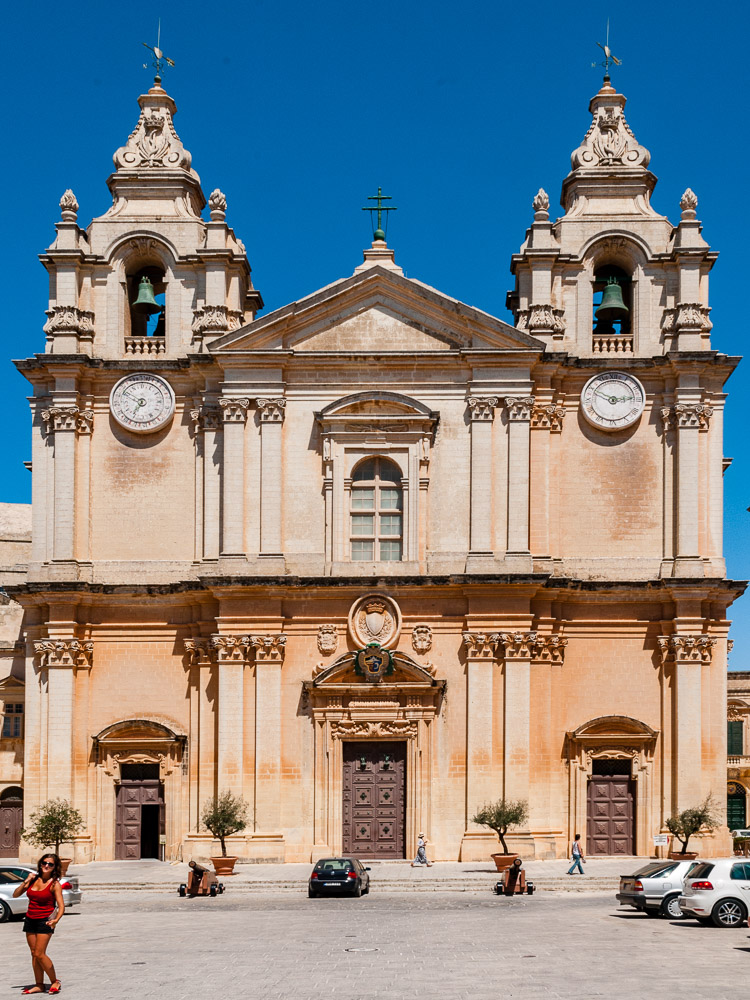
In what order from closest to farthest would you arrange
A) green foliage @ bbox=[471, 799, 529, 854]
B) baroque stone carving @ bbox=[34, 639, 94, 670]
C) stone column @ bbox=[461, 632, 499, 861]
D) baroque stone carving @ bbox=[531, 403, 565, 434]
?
1. green foliage @ bbox=[471, 799, 529, 854]
2. stone column @ bbox=[461, 632, 499, 861]
3. baroque stone carving @ bbox=[34, 639, 94, 670]
4. baroque stone carving @ bbox=[531, 403, 565, 434]

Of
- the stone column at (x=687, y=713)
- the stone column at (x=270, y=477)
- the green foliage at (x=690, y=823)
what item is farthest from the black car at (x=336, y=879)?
the stone column at (x=687, y=713)

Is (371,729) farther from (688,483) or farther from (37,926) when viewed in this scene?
(37,926)

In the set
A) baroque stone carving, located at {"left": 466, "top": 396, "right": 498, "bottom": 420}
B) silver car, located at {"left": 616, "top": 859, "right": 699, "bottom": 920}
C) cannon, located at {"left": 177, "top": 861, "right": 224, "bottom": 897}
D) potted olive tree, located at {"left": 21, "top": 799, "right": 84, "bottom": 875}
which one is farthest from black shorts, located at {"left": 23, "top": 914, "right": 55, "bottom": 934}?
baroque stone carving, located at {"left": 466, "top": 396, "right": 498, "bottom": 420}

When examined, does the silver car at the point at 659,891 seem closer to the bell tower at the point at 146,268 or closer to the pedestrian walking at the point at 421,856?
the pedestrian walking at the point at 421,856

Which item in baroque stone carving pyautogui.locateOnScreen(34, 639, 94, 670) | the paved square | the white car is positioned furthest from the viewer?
baroque stone carving pyautogui.locateOnScreen(34, 639, 94, 670)

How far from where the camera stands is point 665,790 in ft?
149

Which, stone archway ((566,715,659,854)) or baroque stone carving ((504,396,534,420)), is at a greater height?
baroque stone carving ((504,396,534,420))

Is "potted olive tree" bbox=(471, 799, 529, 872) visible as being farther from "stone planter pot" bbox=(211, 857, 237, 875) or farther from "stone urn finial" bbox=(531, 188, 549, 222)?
"stone urn finial" bbox=(531, 188, 549, 222)

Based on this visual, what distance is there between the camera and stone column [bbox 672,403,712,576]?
46.0 meters

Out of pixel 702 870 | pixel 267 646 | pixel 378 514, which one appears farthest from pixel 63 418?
pixel 702 870

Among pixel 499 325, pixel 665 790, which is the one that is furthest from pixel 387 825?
pixel 499 325

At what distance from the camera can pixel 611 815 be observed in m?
45.7

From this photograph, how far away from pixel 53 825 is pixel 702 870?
19961mm

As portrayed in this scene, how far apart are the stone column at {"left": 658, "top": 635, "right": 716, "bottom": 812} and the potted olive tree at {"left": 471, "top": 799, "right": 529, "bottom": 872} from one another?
512 cm
